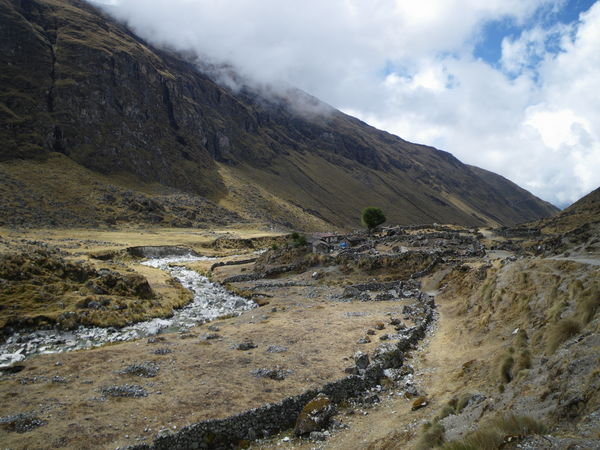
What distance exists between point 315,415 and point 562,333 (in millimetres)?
9786

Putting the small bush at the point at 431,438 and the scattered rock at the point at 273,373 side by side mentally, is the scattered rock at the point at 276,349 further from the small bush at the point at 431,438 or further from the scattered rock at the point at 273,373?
the small bush at the point at 431,438

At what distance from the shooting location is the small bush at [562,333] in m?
13.4

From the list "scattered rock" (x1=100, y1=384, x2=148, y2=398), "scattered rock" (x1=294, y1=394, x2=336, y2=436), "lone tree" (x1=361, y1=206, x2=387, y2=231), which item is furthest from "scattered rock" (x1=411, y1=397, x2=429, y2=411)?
"lone tree" (x1=361, y1=206, x2=387, y2=231)

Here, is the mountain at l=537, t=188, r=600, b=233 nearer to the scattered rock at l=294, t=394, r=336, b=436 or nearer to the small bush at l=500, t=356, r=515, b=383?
the small bush at l=500, t=356, r=515, b=383

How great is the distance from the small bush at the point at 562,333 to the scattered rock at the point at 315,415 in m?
8.61

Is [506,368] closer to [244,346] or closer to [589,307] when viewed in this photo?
[589,307]

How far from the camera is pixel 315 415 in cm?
1527

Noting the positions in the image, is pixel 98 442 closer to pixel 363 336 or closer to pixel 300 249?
pixel 363 336

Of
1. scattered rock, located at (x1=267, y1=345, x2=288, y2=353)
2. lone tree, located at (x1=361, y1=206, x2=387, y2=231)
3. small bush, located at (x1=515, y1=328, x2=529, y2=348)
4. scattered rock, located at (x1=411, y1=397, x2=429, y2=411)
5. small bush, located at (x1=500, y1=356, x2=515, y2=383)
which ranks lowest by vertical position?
scattered rock, located at (x1=267, y1=345, x2=288, y2=353)

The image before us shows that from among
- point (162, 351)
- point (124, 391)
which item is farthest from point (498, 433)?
point (162, 351)

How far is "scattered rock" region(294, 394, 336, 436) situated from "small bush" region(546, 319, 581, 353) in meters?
8.61

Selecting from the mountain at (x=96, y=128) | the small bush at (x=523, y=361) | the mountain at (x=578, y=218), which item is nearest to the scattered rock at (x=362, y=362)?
the small bush at (x=523, y=361)

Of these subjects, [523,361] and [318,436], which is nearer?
[523,361]

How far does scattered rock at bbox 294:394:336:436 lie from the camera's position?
14.9 m
